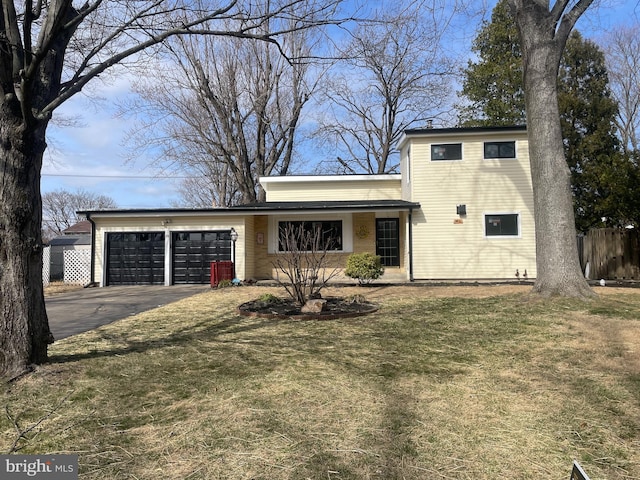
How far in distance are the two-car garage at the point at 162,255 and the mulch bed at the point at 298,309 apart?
23.6 ft

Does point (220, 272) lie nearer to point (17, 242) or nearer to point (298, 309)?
point (298, 309)

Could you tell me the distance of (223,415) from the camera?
321 cm

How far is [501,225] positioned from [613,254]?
4.75m

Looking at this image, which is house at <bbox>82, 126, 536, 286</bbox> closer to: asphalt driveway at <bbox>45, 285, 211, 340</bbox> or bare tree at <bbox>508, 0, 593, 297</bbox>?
asphalt driveway at <bbox>45, 285, 211, 340</bbox>

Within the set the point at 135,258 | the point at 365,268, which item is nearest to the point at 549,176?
the point at 365,268

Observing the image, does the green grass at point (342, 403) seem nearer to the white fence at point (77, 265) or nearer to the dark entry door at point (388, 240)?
the dark entry door at point (388, 240)

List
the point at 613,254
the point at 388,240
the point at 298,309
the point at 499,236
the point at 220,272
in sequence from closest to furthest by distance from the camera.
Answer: the point at 298,309 < the point at 220,272 < the point at 499,236 < the point at 613,254 < the point at 388,240

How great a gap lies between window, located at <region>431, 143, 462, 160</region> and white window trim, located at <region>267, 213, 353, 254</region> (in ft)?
12.7

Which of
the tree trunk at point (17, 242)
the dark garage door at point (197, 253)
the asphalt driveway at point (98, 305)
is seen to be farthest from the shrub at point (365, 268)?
the tree trunk at point (17, 242)

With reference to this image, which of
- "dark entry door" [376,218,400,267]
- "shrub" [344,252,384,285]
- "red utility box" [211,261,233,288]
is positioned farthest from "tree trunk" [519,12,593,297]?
"red utility box" [211,261,233,288]

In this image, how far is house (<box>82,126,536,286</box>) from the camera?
48.2ft

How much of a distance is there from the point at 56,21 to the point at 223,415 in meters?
4.00

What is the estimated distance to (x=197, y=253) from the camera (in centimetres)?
1566

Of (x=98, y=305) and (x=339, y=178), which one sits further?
(x=339, y=178)
